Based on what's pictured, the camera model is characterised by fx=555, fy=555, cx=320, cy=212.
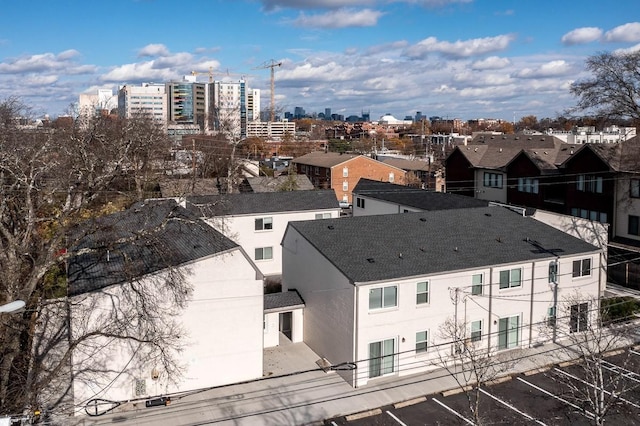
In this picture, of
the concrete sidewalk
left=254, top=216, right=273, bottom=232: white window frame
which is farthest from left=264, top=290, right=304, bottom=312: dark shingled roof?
left=254, top=216, right=273, bottom=232: white window frame

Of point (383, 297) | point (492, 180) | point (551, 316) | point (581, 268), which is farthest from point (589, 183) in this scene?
point (383, 297)

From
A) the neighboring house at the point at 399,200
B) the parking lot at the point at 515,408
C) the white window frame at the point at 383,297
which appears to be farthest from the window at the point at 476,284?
the neighboring house at the point at 399,200

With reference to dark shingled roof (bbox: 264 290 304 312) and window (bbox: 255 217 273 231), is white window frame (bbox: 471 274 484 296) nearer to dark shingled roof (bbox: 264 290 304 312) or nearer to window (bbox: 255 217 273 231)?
dark shingled roof (bbox: 264 290 304 312)

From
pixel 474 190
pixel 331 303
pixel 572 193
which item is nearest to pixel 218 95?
pixel 474 190

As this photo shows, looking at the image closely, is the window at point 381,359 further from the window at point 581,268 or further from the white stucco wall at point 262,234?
the white stucco wall at point 262,234

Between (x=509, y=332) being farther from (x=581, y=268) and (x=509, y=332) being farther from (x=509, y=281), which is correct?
(x=581, y=268)

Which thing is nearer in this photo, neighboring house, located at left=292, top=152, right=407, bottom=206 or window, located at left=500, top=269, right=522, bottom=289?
window, located at left=500, top=269, right=522, bottom=289

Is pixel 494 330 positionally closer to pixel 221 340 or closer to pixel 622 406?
pixel 622 406
